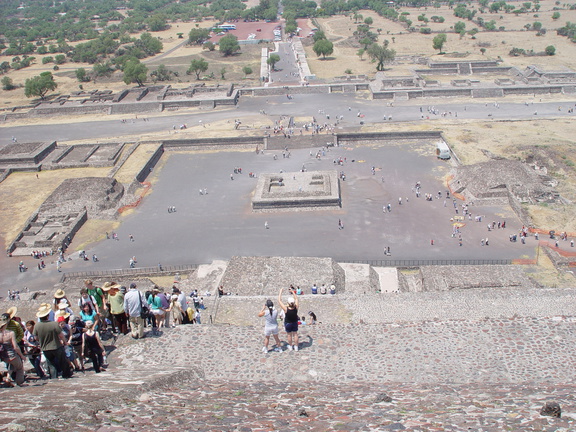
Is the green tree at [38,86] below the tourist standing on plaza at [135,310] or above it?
below

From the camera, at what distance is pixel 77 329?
10.2 m

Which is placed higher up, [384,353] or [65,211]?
[384,353]

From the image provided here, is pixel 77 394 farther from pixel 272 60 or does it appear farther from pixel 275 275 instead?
pixel 272 60

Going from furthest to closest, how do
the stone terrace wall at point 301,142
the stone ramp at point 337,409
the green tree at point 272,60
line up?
Answer: the green tree at point 272,60 < the stone terrace wall at point 301,142 < the stone ramp at point 337,409

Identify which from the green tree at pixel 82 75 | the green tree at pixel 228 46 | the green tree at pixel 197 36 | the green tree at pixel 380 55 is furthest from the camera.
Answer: the green tree at pixel 197 36

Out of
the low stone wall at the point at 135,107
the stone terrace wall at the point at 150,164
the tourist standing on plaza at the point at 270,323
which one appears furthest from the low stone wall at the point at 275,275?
the low stone wall at the point at 135,107

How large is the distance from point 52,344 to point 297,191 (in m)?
24.3

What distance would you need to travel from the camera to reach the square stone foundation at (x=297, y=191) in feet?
104

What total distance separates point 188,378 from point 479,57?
2731 inches

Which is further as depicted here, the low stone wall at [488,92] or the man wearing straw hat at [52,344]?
the low stone wall at [488,92]

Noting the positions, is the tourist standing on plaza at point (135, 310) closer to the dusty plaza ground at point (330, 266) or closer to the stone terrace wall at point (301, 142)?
the dusty plaza ground at point (330, 266)

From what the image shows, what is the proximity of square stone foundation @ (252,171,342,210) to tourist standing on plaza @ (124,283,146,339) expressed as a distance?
2014cm

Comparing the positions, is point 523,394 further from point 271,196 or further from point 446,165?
point 446,165

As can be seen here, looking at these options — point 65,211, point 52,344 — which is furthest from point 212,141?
point 52,344
